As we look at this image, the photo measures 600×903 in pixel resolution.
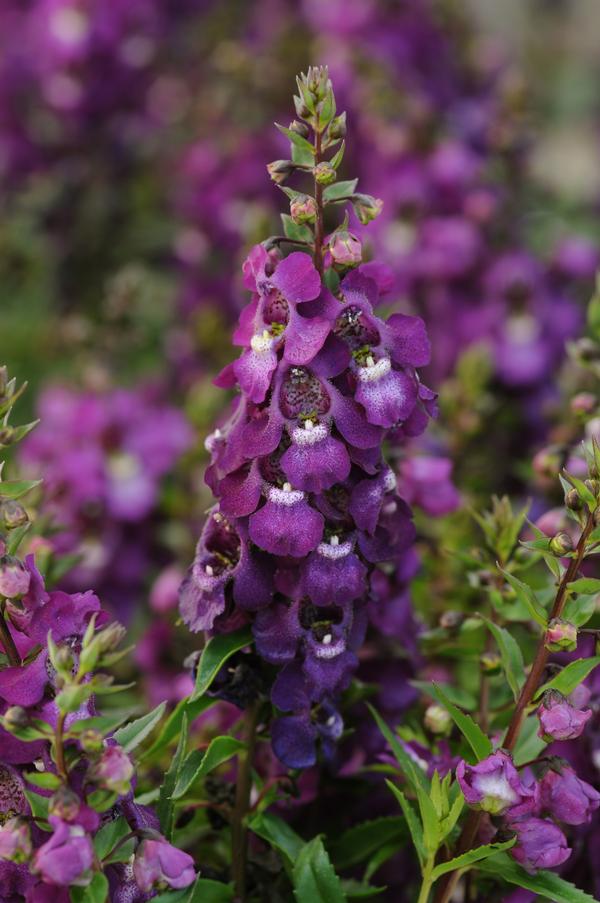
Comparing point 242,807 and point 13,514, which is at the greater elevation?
point 13,514

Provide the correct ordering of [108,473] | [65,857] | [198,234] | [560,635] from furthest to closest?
[198,234]
[108,473]
[560,635]
[65,857]

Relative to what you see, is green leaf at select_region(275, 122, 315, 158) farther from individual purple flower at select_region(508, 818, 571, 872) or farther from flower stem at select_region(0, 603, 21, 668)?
individual purple flower at select_region(508, 818, 571, 872)

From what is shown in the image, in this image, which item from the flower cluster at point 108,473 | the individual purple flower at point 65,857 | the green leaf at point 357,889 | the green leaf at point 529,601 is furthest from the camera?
the flower cluster at point 108,473

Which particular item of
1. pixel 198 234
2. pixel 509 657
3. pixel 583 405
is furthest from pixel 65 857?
pixel 198 234

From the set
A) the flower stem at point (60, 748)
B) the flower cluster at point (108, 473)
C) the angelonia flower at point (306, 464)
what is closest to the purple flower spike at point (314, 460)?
the angelonia flower at point (306, 464)

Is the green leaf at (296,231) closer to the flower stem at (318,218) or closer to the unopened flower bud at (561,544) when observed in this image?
the flower stem at (318,218)

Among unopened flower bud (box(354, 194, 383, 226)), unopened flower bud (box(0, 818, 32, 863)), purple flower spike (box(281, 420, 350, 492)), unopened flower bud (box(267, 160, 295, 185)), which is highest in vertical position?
unopened flower bud (box(267, 160, 295, 185))

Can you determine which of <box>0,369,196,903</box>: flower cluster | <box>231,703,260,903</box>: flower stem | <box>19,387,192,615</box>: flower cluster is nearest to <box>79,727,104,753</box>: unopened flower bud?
<box>0,369,196,903</box>: flower cluster

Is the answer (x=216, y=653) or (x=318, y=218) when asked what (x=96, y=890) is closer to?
(x=216, y=653)
